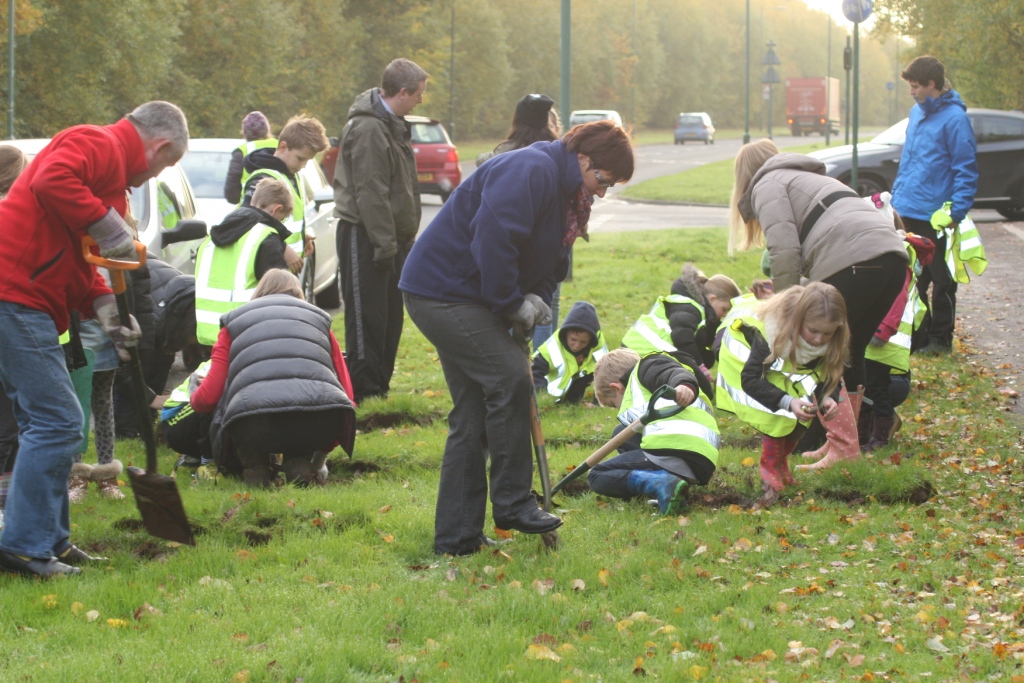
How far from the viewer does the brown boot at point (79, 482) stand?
6.09 meters

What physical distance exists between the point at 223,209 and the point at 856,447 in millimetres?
7896

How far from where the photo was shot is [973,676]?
13.5 feet

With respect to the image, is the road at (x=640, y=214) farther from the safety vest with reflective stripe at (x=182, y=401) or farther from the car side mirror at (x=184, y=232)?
the safety vest with reflective stripe at (x=182, y=401)

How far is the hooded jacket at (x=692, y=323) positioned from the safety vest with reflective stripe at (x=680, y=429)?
5.69 ft

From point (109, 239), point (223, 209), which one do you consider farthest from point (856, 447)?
point (223, 209)

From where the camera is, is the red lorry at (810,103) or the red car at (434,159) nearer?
the red car at (434,159)

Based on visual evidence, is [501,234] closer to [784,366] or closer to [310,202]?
[784,366]

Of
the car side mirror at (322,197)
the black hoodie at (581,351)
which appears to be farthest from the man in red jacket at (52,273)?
the car side mirror at (322,197)

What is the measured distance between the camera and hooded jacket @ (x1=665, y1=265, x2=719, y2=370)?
8102mm

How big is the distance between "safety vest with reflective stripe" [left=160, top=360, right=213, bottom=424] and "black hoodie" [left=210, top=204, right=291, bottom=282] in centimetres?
94

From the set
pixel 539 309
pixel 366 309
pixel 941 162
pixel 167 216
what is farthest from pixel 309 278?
pixel 539 309

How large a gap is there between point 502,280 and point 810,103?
247ft

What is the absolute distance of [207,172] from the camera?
44.1 ft

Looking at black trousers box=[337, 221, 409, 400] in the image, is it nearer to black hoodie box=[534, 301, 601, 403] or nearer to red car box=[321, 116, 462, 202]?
black hoodie box=[534, 301, 601, 403]
